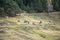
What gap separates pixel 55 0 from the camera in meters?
40.4

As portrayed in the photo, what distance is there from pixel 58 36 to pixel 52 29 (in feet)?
9.46

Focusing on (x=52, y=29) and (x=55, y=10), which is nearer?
(x=52, y=29)

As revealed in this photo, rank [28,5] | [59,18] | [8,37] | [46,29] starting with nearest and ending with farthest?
1. [8,37]
2. [46,29]
3. [59,18]
4. [28,5]

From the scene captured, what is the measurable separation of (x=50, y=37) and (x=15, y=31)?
3471mm

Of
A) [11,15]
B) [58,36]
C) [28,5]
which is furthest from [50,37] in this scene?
[28,5]

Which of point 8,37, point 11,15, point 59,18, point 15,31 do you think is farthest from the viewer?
point 59,18

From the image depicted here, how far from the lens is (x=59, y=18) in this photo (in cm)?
3372

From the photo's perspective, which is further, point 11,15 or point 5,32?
point 11,15

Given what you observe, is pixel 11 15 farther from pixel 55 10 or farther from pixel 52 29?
pixel 55 10

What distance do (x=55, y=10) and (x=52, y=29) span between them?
15082mm

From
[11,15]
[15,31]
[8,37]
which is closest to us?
[8,37]

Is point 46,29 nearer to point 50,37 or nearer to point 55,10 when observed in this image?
point 50,37

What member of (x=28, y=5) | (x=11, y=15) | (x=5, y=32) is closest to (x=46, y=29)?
(x=5, y=32)

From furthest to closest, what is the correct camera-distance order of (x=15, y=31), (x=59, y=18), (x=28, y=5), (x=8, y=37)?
(x=28, y=5) → (x=59, y=18) → (x=15, y=31) → (x=8, y=37)
